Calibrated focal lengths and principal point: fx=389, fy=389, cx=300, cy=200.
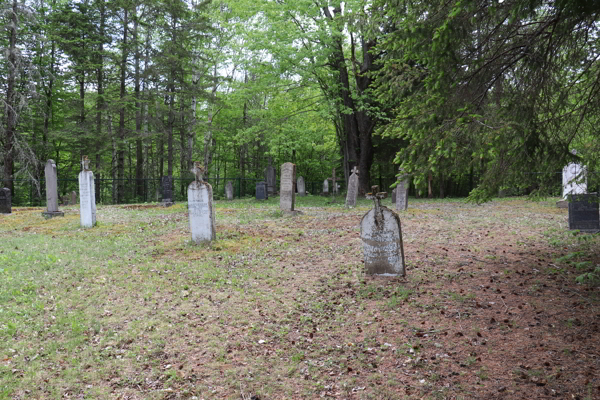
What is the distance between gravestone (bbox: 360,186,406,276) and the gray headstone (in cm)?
386

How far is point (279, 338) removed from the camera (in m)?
4.40

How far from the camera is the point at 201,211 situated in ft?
28.1

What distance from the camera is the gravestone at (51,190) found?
41.9 ft

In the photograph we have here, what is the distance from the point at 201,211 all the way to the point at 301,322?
14.9ft

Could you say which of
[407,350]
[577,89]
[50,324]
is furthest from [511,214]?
[50,324]

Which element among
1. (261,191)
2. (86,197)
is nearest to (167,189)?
(261,191)

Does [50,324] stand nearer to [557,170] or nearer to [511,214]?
[557,170]

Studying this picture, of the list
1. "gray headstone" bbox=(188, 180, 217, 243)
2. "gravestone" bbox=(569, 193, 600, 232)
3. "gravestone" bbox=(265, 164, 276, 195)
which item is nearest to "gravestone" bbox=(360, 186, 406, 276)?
"gray headstone" bbox=(188, 180, 217, 243)

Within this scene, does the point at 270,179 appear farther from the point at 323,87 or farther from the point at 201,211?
the point at 201,211

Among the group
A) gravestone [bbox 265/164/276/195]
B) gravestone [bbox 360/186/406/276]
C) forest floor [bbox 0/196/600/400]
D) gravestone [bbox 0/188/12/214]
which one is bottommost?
forest floor [bbox 0/196/600/400]

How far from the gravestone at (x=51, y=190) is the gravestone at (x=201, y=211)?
716 cm

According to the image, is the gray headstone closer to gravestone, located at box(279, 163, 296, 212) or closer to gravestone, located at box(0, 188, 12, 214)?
gravestone, located at box(279, 163, 296, 212)

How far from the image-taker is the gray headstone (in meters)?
8.51

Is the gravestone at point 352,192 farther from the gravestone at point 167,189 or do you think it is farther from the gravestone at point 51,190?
the gravestone at point 51,190
